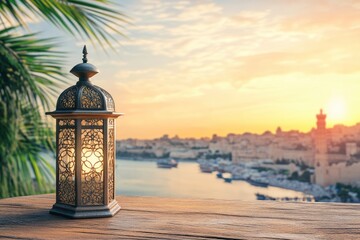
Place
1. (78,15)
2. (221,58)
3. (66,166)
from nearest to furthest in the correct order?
1. (66,166)
2. (78,15)
3. (221,58)

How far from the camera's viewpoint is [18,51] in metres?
3.35

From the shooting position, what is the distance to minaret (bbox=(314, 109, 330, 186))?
23516mm

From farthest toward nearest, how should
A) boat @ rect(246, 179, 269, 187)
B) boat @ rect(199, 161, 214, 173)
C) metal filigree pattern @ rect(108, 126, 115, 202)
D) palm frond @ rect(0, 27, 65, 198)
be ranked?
boat @ rect(246, 179, 269, 187)
boat @ rect(199, 161, 214, 173)
palm frond @ rect(0, 27, 65, 198)
metal filigree pattern @ rect(108, 126, 115, 202)

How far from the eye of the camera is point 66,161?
1436 millimetres

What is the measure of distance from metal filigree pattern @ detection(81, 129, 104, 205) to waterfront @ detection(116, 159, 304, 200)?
52.3 ft

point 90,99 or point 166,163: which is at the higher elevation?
point 90,99

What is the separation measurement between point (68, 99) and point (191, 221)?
54 centimetres

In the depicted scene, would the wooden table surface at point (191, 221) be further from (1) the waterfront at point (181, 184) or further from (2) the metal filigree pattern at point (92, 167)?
(1) the waterfront at point (181, 184)

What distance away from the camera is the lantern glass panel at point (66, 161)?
55.6 inches

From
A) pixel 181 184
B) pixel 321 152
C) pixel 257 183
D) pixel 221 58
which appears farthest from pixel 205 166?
pixel 221 58

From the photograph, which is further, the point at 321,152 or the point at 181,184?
the point at 321,152

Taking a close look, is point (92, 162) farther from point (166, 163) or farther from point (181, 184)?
point (181, 184)

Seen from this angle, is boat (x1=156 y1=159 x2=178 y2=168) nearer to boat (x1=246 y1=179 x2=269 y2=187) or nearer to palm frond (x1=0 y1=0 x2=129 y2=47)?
boat (x1=246 y1=179 x2=269 y2=187)

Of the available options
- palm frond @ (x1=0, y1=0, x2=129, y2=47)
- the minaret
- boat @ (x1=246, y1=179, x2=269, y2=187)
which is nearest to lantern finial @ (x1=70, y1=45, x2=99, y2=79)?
palm frond @ (x1=0, y1=0, x2=129, y2=47)
